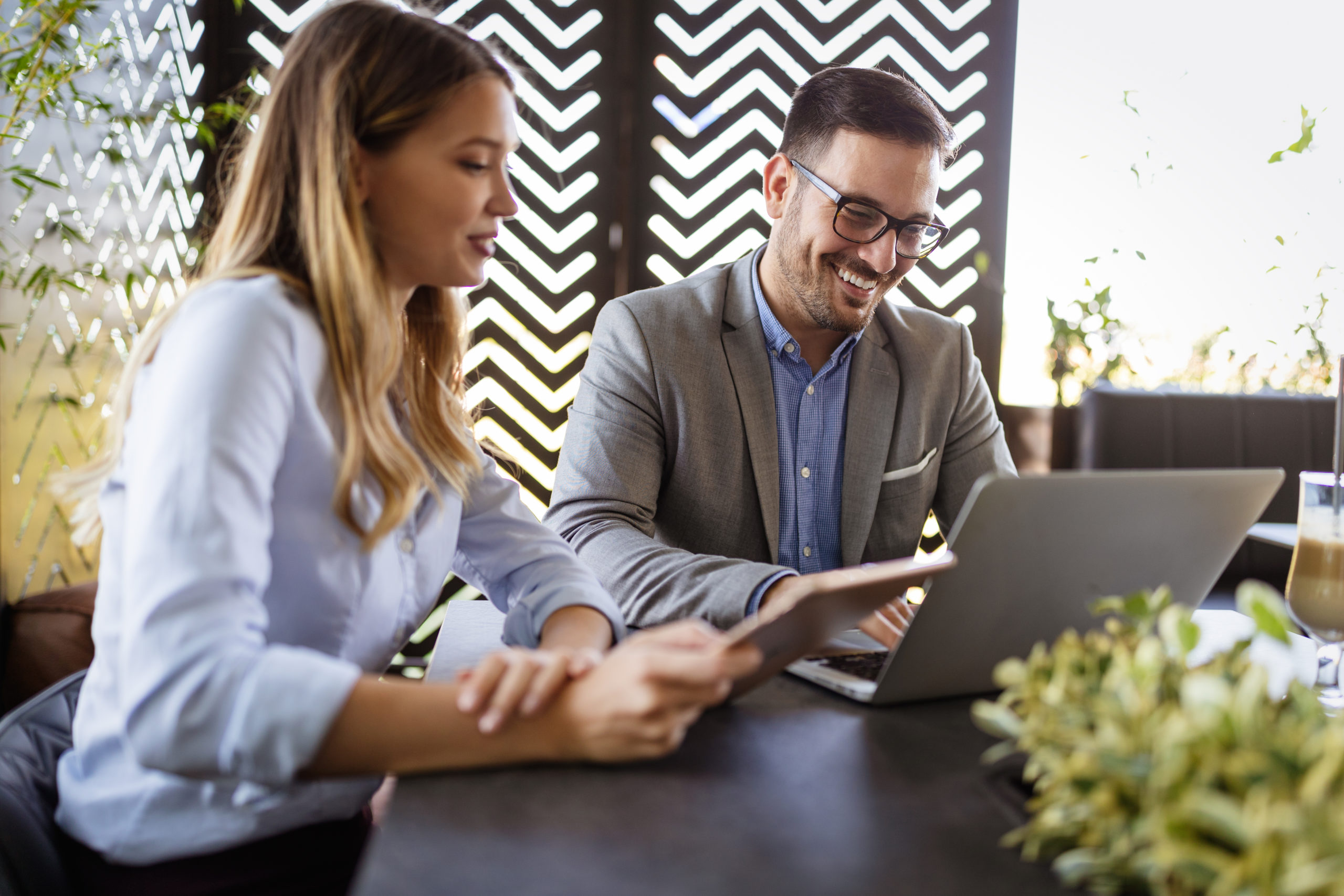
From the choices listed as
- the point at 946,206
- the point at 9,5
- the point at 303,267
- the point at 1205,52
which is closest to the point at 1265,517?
the point at 946,206

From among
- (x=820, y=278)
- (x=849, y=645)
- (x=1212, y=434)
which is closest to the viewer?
(x=849, y=645)

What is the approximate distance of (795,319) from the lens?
1718 millimetres

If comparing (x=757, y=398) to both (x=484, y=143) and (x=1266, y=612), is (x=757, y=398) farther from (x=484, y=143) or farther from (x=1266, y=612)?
(x=1266, y=612)

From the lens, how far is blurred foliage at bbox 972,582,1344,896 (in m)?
0.39

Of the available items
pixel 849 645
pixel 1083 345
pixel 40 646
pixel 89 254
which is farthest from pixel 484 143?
pixel 1083 345

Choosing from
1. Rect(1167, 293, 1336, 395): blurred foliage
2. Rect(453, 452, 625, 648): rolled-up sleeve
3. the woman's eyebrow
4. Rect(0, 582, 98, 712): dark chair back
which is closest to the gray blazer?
Rect(453, 452, 625, 648): rolled-up sleeve

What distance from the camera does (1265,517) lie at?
7.06ft

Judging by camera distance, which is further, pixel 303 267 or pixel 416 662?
pixel 416 662

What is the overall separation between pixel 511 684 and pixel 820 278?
1.14 m

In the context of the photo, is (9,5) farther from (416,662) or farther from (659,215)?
(416,662)

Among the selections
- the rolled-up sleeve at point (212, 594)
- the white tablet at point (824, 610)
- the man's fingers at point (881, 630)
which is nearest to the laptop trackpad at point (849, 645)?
the man's fingers at point (881, 630)

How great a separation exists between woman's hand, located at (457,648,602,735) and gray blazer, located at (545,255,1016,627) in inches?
25.3

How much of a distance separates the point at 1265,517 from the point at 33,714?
7.67 feet

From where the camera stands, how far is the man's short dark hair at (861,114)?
159cm
